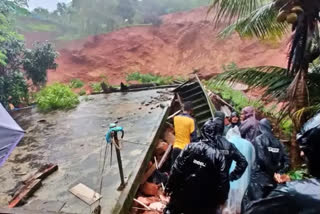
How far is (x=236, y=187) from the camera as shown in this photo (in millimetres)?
3775

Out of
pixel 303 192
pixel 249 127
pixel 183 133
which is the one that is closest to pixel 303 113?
pixel 249 127

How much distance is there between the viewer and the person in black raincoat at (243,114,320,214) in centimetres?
128

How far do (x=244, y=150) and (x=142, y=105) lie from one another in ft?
18.4

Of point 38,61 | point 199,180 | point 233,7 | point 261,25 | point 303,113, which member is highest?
point 233,7

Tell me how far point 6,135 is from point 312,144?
2423mm

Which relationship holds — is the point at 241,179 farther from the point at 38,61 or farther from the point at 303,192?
the point at 38,61

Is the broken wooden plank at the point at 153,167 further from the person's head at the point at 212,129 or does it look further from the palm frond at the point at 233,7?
the palm frond at the point at 233,7

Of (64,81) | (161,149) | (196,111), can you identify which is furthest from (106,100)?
(64,81)

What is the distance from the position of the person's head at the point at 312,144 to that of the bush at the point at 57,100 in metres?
9.66

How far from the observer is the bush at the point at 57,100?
10.2 metres

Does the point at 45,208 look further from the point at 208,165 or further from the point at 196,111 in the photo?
the point at 196,111

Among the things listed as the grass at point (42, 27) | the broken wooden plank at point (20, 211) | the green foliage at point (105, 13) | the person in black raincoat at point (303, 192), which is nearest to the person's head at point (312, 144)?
the person in black raincoat at point (303, 192)

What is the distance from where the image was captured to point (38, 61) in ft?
47.1

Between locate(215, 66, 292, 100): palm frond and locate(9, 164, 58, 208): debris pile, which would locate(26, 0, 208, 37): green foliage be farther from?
locate(9, 164, 58, 208): debris pile
